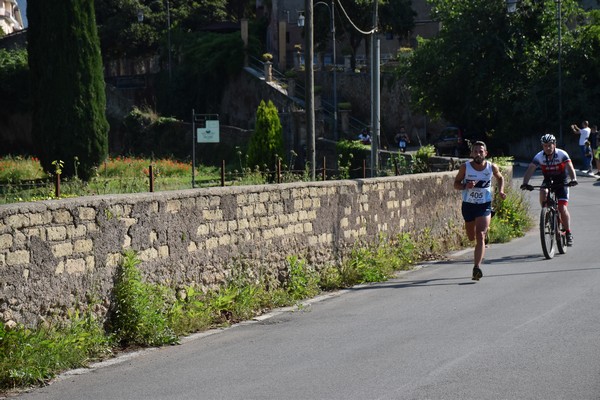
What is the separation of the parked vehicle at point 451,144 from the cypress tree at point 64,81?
18.6 meters

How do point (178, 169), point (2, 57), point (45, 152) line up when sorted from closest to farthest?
point (45, 152)
point (178, 169)
point (2, 57)

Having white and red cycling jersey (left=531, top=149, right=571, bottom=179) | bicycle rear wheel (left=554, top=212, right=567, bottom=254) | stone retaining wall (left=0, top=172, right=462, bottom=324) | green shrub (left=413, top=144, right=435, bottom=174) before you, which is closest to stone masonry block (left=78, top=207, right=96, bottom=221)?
stone retaining wall (left=0, top=172, right=462, bottom=324)

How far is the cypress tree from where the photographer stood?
37562 mm

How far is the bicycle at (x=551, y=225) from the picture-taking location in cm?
1583

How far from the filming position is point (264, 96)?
62156mm

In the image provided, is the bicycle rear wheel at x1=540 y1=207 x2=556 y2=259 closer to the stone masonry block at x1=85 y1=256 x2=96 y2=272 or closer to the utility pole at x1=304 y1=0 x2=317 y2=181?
the stone masonry block at x1=85 y1=256 x2=96 y2=272

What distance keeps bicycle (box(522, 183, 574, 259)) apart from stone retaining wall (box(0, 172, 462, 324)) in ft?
6.53

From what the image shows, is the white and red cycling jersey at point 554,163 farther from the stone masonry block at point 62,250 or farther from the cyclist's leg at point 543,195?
the stone masonry block at point 62,250

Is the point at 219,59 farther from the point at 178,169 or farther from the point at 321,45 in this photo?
the point at 178,169

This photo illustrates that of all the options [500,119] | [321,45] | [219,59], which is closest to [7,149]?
[219,59]

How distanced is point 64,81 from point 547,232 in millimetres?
25134

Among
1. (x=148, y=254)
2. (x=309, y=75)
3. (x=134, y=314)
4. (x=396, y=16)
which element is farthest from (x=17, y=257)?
(x=396, y=16)

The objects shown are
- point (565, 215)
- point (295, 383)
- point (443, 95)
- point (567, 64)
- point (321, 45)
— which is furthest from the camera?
point (321, 45)

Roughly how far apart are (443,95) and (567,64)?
6.48 m
